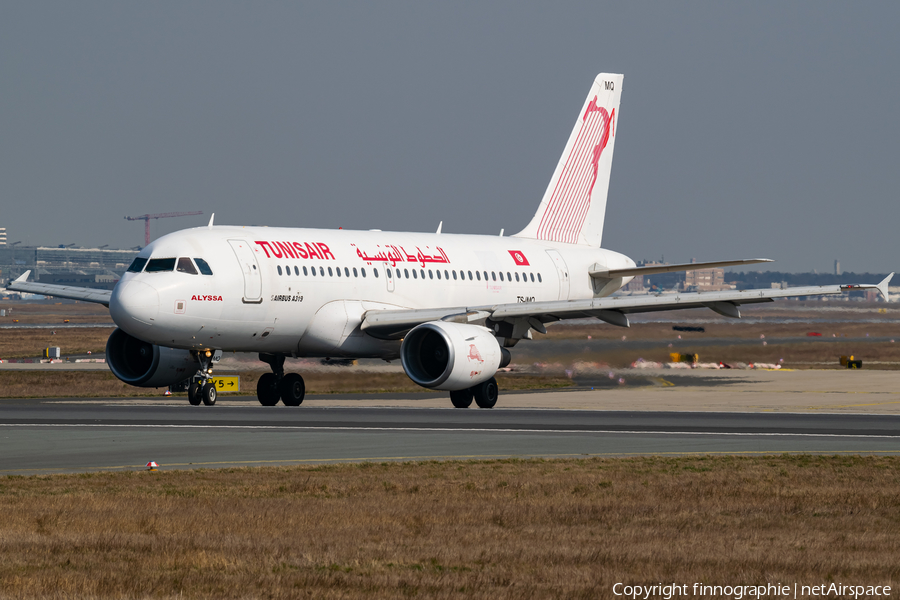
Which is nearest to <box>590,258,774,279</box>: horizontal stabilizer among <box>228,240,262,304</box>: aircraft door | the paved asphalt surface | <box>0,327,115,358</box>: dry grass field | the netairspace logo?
the paved asphalt surface

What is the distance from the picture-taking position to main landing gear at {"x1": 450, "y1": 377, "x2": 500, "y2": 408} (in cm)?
3562

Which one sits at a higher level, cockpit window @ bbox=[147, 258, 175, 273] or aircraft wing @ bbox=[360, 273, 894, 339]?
cockpit window @ bbox=[147, 258, 175, 273]

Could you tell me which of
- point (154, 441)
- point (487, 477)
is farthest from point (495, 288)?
point (487, 477)

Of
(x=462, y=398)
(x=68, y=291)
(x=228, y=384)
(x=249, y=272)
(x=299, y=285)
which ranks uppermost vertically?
(x=249, y=272)

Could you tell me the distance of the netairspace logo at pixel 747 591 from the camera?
972 centimetres

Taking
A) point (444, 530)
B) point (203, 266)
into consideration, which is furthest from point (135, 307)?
point (444, 530)

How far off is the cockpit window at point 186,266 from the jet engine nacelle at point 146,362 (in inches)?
158

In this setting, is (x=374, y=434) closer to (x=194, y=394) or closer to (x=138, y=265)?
(x=194, y=394)

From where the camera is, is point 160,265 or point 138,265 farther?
point 138,265

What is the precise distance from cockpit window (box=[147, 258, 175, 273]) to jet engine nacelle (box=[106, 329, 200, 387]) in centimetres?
395

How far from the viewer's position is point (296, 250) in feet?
116

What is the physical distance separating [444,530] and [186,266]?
20.9 m

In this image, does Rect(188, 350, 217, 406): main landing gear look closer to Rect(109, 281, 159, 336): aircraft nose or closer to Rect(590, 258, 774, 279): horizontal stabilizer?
Rect(109, 281, 159, 336): aircraft nose

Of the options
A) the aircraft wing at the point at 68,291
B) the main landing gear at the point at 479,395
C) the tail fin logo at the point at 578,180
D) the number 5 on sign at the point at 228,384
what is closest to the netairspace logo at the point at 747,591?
the main landing gear at the point at 479,395
